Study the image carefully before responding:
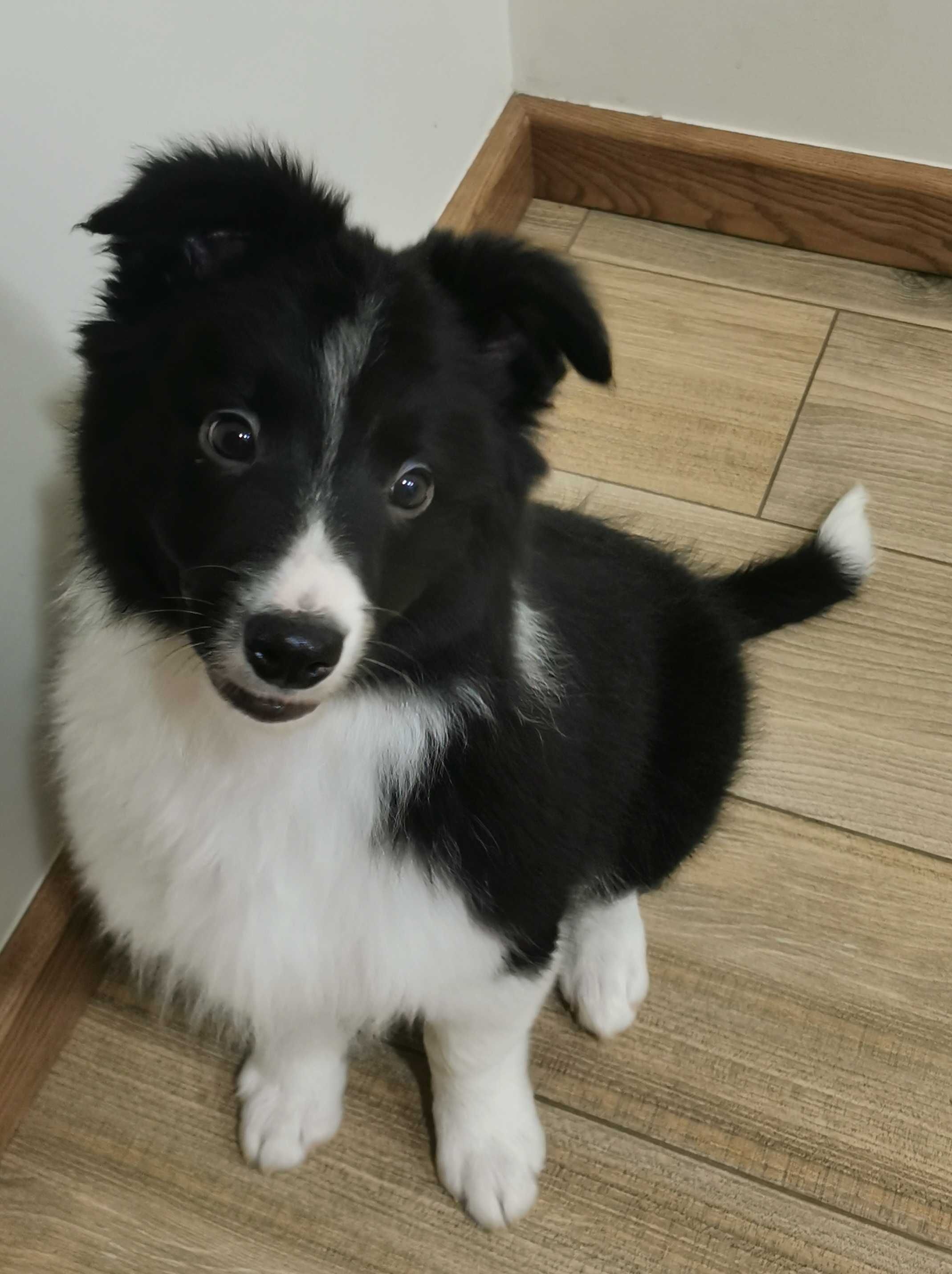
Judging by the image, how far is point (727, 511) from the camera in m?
2.45

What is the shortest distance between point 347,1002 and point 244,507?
686mm

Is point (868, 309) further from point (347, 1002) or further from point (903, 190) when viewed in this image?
point (347, 1002)

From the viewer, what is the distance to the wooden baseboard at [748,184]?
8.98 feet

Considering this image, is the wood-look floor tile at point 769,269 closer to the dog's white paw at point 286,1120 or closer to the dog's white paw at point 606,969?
the dog's white paw at point 606,969

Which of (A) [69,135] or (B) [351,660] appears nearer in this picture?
(B) [351,660]

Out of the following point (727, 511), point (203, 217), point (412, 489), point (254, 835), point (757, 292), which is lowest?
point (727, 511)

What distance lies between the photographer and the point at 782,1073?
1.84 m

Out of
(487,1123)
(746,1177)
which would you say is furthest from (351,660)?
(746,1177)

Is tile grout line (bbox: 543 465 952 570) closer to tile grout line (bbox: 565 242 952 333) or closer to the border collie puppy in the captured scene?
tile grout line (bbox: 565 242 952 333)

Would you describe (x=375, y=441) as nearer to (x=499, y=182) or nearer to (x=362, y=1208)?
(x=362, y=1208)

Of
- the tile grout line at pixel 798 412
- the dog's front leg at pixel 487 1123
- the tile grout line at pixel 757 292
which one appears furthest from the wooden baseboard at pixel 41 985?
the tile grout line at pixel 757 292

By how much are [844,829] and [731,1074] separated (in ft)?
1.53

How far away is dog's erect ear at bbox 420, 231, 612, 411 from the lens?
116 centimetres

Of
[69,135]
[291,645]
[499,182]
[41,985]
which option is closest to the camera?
[291,645]
